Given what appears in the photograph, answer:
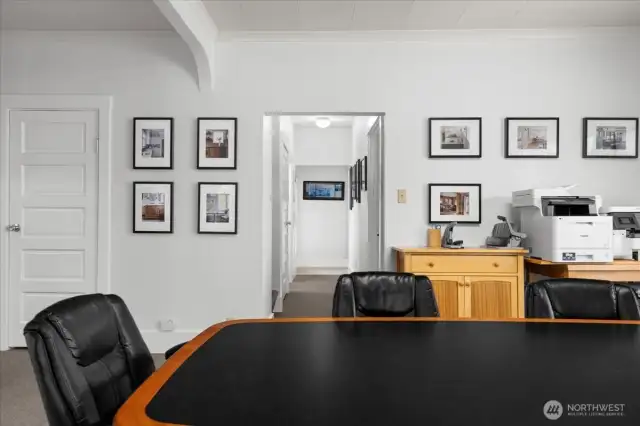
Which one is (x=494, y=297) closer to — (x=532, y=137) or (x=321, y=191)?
(x=532, y=137)

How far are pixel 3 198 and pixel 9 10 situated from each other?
5.16 feet

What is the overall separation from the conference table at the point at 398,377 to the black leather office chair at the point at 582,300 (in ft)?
0.85

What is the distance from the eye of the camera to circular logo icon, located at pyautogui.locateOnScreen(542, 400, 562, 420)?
0.94 meters

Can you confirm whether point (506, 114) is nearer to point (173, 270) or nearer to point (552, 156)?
point (552, 156)

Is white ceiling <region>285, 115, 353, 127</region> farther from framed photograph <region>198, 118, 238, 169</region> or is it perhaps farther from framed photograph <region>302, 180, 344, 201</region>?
framed photograph <region>198, 118, 238, 169</region>

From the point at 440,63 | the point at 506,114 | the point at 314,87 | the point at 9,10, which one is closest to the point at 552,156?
the point at 506,114

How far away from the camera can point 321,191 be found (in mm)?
10133

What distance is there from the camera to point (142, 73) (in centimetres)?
409

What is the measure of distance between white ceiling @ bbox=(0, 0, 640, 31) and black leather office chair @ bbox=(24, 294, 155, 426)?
108 inches

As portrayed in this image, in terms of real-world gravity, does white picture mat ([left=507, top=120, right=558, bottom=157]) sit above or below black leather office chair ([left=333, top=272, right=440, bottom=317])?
above

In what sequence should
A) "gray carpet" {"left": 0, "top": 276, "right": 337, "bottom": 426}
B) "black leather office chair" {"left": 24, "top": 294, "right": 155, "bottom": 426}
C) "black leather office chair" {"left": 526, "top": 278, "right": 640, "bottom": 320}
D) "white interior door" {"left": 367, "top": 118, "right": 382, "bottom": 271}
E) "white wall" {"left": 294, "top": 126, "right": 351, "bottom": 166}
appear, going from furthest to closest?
1. "white wall" {"left": 294, "top": 126, "right": 351, "bottom": 166}
2. "white interior door" {"left": 367, "top": 118, "right": 382, "bottom": 271}
3. "gray carpet" {"left": 0, "top": 276, "right": 337, "bottom": 426}
4. "black leather office chair" {"left": 526, "top": 278, "right": 640, "bottom": 320}
5. "black leather office chair" {"left": 24, "top": 294, "right": 155, "bottom": 426}

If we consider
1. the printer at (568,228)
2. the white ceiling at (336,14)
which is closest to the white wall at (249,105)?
the white ceiling at (336,14)

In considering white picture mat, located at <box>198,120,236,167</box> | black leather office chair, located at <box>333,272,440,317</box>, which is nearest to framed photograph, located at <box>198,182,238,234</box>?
white picture mat, located at <box>198,120,236,167</box>

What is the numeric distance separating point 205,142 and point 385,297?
8.41ft
